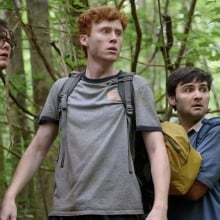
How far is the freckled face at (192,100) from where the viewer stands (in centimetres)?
372

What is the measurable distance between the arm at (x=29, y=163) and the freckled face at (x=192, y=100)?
908 millimetres

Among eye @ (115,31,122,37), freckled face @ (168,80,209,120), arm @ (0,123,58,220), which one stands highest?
eye @ (115,31,122,37)

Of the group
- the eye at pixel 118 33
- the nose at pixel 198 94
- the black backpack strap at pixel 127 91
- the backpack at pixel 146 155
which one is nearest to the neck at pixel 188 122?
the nose at pixel 198 94

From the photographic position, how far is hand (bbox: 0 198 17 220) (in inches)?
128

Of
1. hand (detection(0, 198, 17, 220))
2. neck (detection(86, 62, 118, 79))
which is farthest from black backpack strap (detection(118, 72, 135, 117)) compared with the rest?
hand (detection(0, 198, 17, 220))

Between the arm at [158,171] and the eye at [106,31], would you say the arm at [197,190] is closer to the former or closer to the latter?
the arm at [158,171]

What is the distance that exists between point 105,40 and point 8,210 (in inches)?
48.1

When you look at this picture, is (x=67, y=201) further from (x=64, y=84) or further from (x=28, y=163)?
(x=64, y=84)

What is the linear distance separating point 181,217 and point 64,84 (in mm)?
1149

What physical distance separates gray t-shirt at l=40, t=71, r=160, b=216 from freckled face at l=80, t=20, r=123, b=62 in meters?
0.19

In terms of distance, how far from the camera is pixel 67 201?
3.20 m

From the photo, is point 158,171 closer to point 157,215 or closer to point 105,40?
point 157,215

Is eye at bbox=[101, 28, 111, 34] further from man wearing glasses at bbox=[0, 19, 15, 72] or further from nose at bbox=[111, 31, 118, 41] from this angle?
man wearing glasses at bbox=[0, 19, 15, 72]

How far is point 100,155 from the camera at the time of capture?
10.2 feet
